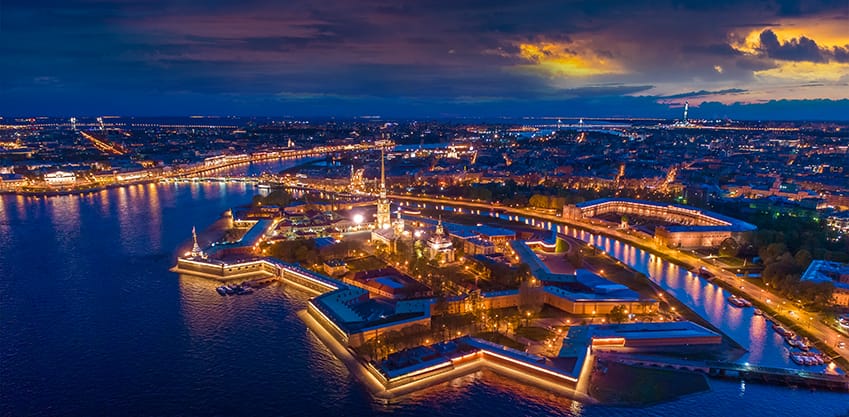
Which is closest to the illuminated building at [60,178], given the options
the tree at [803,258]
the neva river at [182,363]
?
Result: the neva river at [182,363]

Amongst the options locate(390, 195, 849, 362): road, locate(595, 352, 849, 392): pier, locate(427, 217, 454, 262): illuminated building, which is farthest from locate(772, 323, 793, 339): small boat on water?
locate(427, 217, 454, 262): illuminated building

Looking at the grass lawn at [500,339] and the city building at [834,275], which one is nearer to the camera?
the grass lawn at [500,339]

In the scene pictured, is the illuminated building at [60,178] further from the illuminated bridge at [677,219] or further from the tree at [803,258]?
the tree at [803,258]

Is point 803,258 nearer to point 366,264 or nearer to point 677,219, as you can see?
point 677,219

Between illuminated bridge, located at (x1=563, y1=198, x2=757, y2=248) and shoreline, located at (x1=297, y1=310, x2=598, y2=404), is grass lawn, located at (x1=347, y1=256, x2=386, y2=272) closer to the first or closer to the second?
shoreline, located at (x1=297, y1=310, x2=598, y2=404)

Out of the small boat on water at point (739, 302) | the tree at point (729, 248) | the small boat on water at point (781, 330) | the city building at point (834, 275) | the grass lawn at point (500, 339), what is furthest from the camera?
the tree at point (729, 248)

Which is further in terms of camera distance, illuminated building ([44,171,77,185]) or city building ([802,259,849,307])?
illuminated building ([44,171,77,185])

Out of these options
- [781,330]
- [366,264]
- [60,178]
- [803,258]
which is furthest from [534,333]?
[60,178]

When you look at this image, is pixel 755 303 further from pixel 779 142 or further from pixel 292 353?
pixel 779 142
